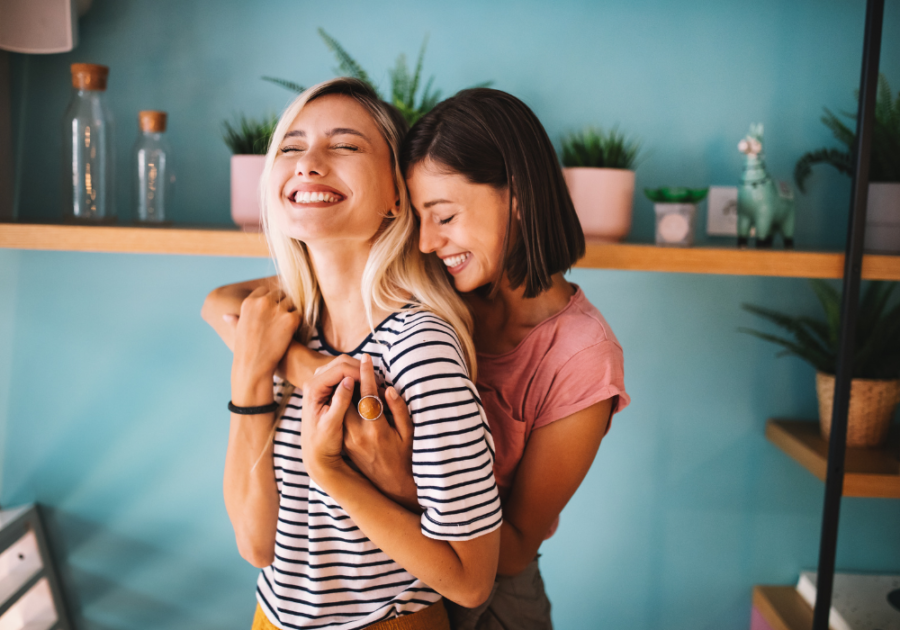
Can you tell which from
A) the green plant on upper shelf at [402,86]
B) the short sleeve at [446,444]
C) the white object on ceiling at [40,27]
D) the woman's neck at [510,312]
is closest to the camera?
the short sleeve at [446,444]

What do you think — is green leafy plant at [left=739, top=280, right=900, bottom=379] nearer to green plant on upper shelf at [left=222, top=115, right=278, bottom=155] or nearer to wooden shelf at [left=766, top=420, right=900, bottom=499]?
wooden shelf at [left=766, top=420, right=900, bottom=499]

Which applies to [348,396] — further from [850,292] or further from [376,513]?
[850,292]

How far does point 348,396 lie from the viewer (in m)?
0.79

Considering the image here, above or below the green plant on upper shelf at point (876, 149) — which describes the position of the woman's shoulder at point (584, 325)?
below

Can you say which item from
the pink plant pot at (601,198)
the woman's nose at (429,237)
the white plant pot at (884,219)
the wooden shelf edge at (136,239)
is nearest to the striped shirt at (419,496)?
the woman's nose at (429,237)

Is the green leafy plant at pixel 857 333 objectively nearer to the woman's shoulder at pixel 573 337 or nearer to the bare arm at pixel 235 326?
the woman's shoulder at pixel 573 337

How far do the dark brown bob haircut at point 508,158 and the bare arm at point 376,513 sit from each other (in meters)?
0.31

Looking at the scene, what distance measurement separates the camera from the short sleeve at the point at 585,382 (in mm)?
936

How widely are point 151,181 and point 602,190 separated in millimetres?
1038

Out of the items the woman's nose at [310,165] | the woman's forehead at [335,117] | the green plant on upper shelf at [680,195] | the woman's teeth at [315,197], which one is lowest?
the woman's teeth at [315,197]

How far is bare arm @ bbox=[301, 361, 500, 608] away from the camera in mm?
795

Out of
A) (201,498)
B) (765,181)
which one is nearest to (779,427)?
(765,181)

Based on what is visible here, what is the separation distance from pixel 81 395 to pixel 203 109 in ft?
2.89

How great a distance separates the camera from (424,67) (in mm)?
1552
